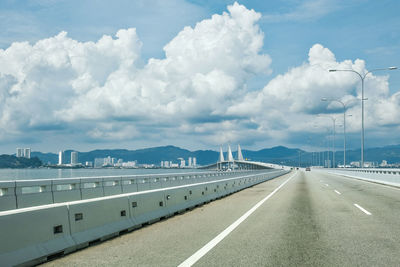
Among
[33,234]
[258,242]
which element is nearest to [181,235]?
[258,242]

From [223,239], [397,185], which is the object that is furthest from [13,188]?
[397,185]

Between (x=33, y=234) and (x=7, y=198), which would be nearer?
(x=33, y=234)

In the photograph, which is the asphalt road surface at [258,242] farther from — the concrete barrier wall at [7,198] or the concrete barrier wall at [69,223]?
the concrete barrier wall at [7,198]

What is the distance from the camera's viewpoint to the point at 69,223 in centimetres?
744

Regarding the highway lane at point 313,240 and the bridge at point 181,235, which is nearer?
the bridge at point 181,235

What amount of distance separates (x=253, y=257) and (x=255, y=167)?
520 feet

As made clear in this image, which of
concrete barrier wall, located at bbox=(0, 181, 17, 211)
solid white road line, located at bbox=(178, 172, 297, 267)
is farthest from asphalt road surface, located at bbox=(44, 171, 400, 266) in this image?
concrete barrier wall, located at bbox=(0, 181, 17, 211)

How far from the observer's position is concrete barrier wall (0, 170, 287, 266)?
609cm

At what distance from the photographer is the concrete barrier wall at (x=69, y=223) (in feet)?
20.0

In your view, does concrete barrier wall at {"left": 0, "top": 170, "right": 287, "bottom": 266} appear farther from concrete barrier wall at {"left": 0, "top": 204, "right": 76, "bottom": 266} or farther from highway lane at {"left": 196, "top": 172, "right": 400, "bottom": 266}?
highway lane at {"left": 196, "top": 172, "right": 400, "bottom": 266}

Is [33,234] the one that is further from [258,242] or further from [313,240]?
[313,240]

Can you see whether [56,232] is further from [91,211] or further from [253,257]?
[253,257]

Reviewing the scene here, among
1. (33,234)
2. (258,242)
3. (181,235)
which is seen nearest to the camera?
(33,234)

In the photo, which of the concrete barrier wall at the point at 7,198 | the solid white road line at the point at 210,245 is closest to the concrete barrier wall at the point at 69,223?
the solid white road line at the point at 210,245
